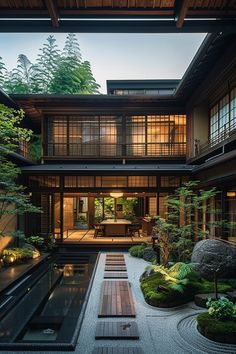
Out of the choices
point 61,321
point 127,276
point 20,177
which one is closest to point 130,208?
point 20,177

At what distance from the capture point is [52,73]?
25.7 meters

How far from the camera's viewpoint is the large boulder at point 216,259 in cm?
735

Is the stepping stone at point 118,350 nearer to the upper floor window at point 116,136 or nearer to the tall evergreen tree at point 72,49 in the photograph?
the upper floor window at point 116,136

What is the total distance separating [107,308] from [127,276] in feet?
9.08

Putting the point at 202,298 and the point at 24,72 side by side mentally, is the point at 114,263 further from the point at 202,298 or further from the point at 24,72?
the point at 24,72

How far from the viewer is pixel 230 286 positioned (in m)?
6.99

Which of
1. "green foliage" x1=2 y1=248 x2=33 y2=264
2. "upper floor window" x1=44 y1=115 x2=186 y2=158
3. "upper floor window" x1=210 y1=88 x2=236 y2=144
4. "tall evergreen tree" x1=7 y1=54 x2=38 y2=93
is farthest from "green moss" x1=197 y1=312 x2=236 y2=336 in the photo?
"tall evergreen tree" x1=7 y1=54 x2=38 y2=93

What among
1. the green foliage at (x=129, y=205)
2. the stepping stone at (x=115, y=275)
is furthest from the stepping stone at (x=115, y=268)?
the green foliage at (x=129, y=205)

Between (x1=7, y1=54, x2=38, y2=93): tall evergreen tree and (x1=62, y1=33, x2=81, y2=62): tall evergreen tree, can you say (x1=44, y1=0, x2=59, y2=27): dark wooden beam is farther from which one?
(x1=62, y1=33, x2=81, y2=62): tall evergreen tree

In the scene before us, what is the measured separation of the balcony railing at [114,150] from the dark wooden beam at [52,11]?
12426 millimetres

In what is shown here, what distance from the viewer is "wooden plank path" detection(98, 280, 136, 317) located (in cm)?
594

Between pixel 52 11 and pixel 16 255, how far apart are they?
951 cm

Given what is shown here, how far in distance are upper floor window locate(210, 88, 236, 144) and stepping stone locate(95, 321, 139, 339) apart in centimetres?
611

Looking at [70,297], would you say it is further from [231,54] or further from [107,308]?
[231,54]
